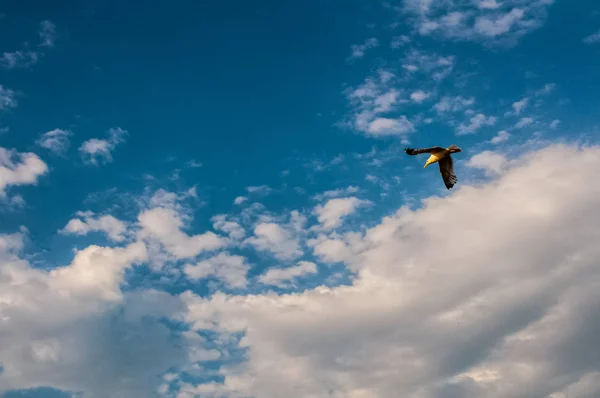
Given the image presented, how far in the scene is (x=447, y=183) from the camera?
6372 cm

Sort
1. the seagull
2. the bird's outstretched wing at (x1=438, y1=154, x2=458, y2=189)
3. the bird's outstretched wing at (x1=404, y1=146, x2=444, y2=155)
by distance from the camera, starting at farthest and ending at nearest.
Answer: the bird's outstretched wing at (x1=438, y1=154, x2=458, y2=189), the seagull, the bird's outstretched wing at (x1=404, y1=146, x2=444, y2=155)

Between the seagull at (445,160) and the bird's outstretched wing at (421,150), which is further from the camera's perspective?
the seagull at (445,160)

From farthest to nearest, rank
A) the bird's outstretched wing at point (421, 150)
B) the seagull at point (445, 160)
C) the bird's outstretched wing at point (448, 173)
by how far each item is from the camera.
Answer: the bird's outstretched wing at point (448, 173) → the seagull at point (445, 160) → the bird's outstretched wing at point (421, 150)

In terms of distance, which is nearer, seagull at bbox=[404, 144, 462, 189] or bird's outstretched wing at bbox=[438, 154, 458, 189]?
seagull at bbox=[404, 144, 462, 189]

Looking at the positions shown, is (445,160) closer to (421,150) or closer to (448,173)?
(448,173)

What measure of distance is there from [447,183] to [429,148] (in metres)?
6.58

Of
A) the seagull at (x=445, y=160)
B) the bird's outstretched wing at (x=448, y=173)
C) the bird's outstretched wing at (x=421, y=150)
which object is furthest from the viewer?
the bird's outstretched wing at (x=448, y=173)

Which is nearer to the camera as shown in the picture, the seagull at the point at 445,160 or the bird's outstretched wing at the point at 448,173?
the seagull at the point at 445,160

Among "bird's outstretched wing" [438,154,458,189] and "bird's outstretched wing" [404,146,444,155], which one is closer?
"bird's outstretched wing" [404,146,444,155]

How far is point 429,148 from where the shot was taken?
194 ft

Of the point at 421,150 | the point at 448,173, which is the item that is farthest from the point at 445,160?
the point at 421,150

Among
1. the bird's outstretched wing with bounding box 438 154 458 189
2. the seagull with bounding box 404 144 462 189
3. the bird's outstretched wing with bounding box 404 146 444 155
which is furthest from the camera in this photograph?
the bird's outstretched wing with bounding box 438 154 458 189

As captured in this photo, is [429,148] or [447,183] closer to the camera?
[429,148]

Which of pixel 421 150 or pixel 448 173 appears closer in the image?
pixel 421 150
